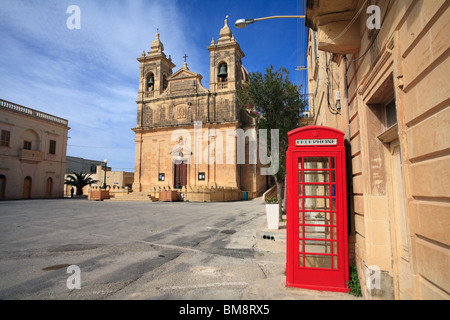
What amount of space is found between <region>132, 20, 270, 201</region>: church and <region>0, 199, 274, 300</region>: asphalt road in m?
21.6

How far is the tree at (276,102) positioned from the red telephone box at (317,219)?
943 centimetres

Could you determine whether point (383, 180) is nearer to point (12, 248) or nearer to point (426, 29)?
point (426, 29)

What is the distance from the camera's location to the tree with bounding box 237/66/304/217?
46.4 feet

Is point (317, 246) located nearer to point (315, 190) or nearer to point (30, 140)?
point (315, 190)

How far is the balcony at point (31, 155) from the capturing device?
102 ft

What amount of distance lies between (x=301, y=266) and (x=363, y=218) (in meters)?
1.24

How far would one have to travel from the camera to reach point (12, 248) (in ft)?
21.4

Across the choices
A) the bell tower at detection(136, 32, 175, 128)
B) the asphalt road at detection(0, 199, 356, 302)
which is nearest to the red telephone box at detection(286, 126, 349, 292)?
the asphalt road at detection(0, 199, 356, 302)

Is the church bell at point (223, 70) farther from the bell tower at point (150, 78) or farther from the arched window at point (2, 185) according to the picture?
the arched window at point (2, 185)

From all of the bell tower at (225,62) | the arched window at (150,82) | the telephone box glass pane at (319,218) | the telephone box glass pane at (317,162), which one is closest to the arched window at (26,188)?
the arched window at (150,82)

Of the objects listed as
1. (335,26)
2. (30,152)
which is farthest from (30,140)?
(335,26)

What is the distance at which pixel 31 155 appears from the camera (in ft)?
105

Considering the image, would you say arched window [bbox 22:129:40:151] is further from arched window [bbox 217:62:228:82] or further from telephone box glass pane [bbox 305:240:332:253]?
telephone box glass pane [bbox 305:240:332:253]
